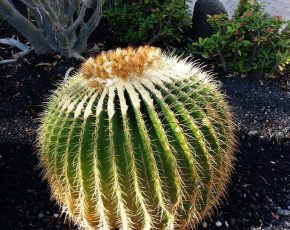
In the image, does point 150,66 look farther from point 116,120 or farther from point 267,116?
point 267,116

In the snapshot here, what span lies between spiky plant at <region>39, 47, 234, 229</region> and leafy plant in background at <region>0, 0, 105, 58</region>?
4.42 feet

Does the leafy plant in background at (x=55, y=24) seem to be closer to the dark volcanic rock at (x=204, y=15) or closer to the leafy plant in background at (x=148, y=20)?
the leafy plant in background at (x=148, y=20)

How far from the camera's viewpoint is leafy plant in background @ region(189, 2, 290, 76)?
343cm

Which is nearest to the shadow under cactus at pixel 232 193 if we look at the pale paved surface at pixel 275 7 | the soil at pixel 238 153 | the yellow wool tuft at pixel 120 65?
the soil at pixel 238 153

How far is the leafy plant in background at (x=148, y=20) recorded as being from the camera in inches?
145

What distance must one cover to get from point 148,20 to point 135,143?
6.79ft

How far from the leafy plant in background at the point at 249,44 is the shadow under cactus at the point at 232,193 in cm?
87

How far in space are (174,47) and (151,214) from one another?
7.34ft

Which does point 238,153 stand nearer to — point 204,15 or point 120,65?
point 120,65

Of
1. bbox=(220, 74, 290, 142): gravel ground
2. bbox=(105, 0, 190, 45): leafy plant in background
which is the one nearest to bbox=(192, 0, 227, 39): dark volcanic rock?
bbox=(105, 0, 190, 45): leafy plant in background

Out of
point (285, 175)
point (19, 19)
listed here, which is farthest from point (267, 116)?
point (19, 19)

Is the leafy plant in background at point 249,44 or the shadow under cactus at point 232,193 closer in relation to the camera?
the shadow under cactus at point 232,193

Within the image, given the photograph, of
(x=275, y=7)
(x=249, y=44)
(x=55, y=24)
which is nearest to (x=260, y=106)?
(x=249, y=44)

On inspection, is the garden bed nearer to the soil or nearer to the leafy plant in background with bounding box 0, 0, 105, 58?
the soil
